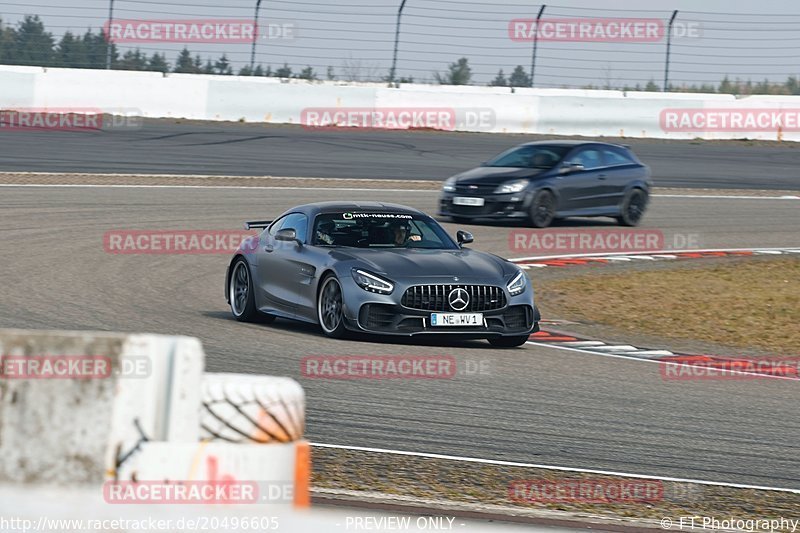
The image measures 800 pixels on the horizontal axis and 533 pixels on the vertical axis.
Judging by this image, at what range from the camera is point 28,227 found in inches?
707

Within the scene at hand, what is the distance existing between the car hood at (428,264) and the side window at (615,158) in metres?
9.32

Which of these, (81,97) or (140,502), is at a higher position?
(81,97)

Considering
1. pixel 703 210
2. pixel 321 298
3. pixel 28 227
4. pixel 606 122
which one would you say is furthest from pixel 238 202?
pixel 606 122

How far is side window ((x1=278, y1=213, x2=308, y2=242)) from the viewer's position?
12.1m

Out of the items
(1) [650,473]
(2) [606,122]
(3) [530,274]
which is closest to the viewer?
(1) [650,473]

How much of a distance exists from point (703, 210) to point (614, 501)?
18.3 m

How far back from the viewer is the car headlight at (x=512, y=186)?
775 inches

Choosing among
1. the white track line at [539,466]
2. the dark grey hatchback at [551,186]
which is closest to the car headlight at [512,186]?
the dark grey hatchback at [551,186]

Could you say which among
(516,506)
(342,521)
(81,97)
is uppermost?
(81,97)

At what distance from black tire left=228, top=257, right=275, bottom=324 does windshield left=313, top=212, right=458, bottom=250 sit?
96 centimetres

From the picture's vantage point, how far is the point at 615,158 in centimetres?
2066

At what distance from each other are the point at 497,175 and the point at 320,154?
319 inches

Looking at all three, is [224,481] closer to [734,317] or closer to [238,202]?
[734,317]

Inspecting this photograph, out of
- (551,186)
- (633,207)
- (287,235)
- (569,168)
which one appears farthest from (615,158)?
(287,235)
